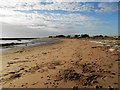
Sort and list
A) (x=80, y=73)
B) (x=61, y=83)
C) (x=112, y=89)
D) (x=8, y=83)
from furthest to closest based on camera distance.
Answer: (x=80, y=73), (x=8, y=83), (x=61, y=83), (x=112, y=89)

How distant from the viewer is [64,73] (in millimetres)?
9820

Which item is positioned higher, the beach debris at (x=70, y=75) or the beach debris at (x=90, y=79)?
the beach debris at (x=70, y=75)

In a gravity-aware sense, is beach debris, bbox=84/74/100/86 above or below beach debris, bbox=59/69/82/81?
below

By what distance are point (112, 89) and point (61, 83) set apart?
214 cm

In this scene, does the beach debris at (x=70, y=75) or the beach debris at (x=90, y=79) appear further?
the beach debris at (x=70, y=75)

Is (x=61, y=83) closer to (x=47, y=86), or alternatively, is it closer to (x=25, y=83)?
(x=47, y=86)

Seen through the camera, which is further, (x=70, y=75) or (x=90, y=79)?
(x=70, y=75)

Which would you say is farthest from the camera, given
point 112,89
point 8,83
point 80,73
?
point 80,73

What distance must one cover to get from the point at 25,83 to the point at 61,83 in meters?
1.66

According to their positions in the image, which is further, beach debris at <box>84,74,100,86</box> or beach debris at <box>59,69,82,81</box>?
beach debris at <box>59,69,82,81</box>

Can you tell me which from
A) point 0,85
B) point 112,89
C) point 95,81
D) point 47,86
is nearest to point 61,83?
point 47,86

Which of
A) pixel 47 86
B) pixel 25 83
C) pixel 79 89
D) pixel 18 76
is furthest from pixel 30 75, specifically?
pixel 79 89

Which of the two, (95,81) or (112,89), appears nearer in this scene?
(112,89)

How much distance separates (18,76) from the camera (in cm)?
1014
